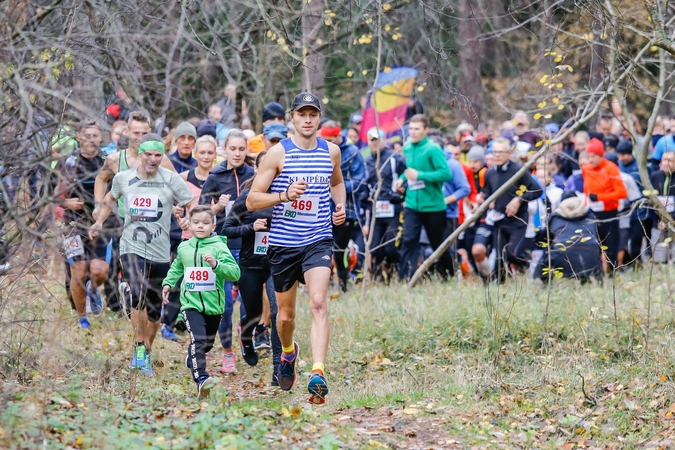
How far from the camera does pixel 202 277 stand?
26.6 feet

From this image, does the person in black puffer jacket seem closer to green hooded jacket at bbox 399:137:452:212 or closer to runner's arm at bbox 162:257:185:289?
green hooded jacket at bbox 399:137:452:212

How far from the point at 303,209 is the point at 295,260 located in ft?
1.34

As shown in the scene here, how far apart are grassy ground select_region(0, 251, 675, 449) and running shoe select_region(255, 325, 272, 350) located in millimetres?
278

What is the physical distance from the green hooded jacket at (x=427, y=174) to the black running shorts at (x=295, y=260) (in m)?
5.37

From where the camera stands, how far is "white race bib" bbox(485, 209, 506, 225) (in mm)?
13000

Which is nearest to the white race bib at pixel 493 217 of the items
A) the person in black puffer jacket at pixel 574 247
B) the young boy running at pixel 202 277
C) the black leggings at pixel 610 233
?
the person in black puffer jacket at pixel 574 247

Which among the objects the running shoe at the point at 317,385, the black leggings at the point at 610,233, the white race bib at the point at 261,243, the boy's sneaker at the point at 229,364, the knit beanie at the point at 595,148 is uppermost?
the knit beanie at the point at 595,148

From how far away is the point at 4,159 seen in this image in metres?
5.93

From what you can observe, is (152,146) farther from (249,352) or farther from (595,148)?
(595,148)

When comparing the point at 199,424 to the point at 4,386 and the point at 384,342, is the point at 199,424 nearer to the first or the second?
the point at 4,386

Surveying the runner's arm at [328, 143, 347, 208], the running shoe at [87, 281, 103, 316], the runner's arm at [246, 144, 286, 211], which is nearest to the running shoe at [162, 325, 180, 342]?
the running shoe at [87, 281, 103, 316]

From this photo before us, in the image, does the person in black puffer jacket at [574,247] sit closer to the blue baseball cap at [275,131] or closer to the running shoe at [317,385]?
the blue baseball cap at [275,131]

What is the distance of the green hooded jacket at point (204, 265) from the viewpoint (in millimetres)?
8109

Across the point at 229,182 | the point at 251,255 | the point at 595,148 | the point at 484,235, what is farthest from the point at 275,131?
the point at 595,148
